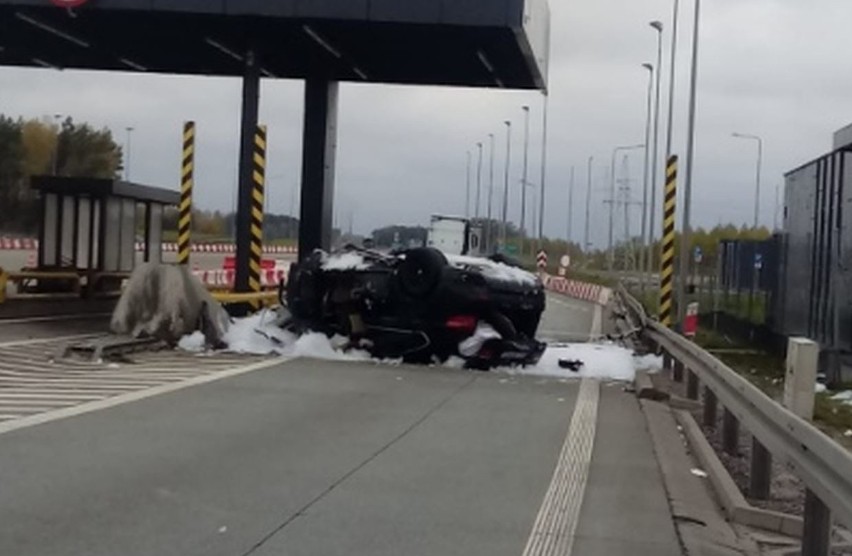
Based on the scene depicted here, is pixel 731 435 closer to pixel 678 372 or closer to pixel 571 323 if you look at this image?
pixel 678 372

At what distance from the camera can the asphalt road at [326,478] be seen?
725cm

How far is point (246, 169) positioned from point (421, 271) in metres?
6.79

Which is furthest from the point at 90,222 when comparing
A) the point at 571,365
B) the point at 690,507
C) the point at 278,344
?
the point at 690,507

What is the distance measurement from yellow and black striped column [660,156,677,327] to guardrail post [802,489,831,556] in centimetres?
1679

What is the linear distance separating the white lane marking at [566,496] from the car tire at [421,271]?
4.35 m

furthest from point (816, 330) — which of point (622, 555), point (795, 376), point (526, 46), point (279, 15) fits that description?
point (622, 555)

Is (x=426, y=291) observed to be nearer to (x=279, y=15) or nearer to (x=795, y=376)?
(x=279, y=15)

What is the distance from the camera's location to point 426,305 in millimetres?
18000

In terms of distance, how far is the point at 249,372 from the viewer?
16.5 meters

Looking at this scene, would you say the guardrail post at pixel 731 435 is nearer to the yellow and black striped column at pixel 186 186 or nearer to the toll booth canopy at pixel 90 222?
the yellow and black striped column at pixel 186 186

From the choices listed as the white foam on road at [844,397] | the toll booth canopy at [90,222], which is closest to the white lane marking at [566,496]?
the white foam on road at [844,397]

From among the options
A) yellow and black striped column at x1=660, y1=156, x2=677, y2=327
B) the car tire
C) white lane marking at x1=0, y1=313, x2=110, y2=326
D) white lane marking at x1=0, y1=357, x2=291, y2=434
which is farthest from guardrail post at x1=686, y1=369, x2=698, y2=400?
white lane marking at x1=0, y1=313, x2=110, y2=326

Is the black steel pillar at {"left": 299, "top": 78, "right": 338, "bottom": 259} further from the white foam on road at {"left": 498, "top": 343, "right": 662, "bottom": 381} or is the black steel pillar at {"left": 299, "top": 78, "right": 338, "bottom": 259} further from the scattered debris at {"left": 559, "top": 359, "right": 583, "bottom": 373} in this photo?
the scattered debris at {"left": 559, "top": 359, "right": 583, "bottom": 373}

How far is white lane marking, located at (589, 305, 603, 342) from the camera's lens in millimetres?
30819
